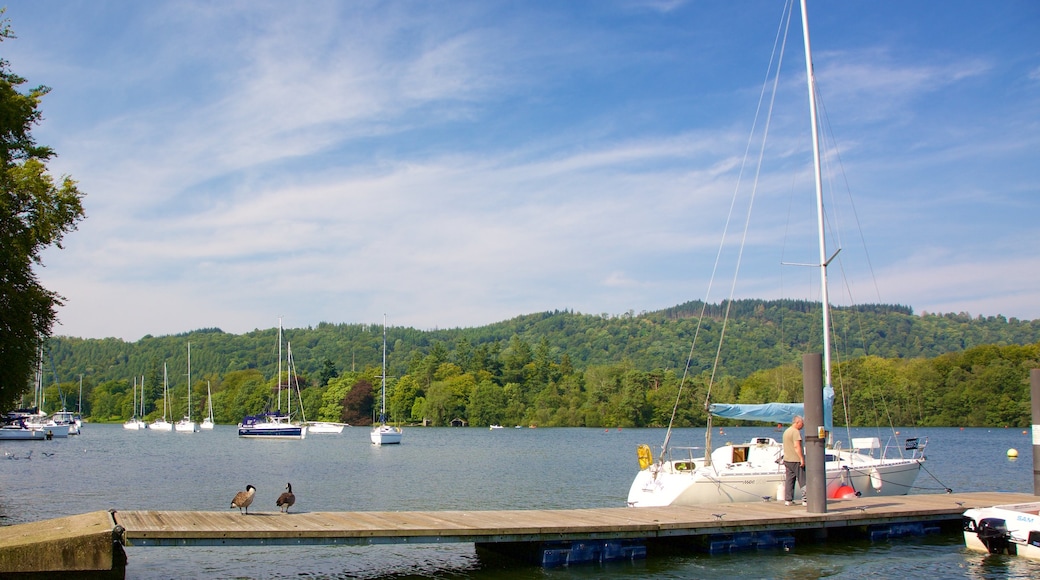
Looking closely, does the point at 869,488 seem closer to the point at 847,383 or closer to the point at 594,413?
the point at 847,383

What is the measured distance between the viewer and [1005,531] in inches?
785

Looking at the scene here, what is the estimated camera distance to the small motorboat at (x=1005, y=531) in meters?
19.6

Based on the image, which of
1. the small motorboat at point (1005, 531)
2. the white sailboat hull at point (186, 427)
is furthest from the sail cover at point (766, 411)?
the white sailboat hull at point (186, 427)

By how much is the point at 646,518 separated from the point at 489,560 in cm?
365

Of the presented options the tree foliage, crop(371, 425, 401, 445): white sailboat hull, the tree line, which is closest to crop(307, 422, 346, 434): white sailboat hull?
crop(371, 425, 401, 445): white sailboat hull

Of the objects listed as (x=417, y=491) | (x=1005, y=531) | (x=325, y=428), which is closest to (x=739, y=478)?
(x=1005, y=531)

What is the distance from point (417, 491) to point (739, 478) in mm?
18396

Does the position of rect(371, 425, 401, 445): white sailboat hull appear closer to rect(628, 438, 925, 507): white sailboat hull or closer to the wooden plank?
rect(628, 438, 925, 507): white sailboat hull

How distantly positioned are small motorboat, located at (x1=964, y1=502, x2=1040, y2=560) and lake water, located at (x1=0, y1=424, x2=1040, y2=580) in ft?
1.22

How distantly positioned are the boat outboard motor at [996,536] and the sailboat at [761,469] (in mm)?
5089

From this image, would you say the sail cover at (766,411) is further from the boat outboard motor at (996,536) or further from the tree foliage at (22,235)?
the tree foliage at (22,235)

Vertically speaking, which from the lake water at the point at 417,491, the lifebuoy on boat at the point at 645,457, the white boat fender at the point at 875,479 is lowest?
the lake water at the point at 417,491

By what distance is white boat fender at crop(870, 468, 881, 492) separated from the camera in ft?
89.7

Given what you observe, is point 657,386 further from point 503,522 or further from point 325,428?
point 503,522
